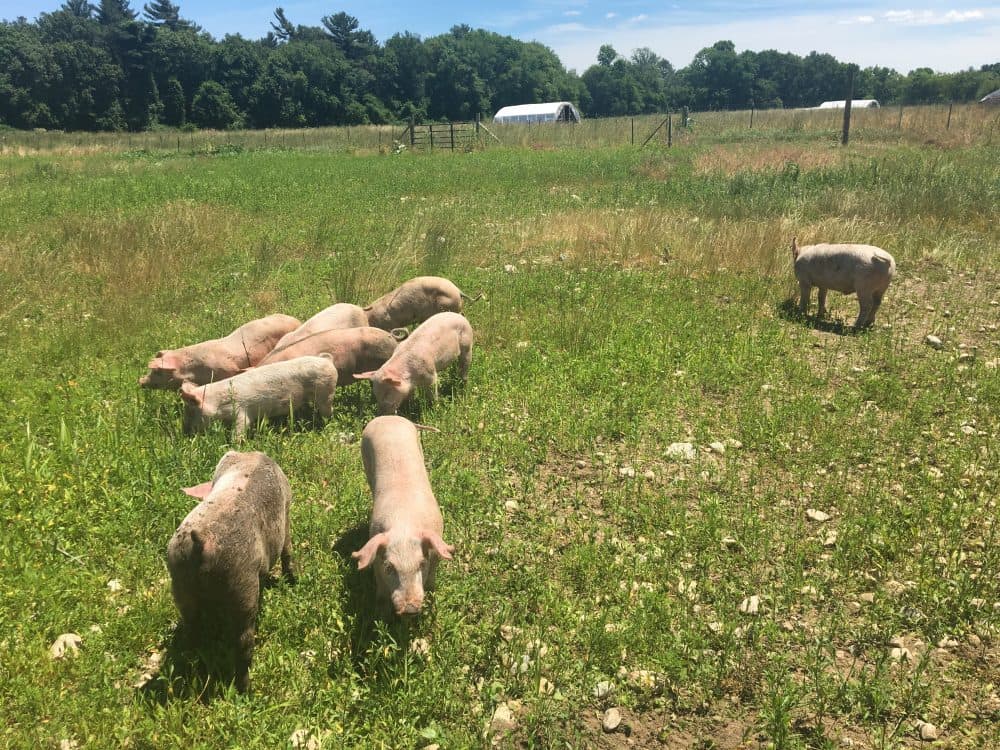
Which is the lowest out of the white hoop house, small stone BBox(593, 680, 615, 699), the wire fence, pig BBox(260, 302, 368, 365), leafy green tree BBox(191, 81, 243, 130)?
small stone BBox(593, 680, 615, 699)

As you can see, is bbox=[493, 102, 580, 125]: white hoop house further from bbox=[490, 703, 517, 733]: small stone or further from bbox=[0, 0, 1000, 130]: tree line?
bbox=[490, 703, 517, 733]: small stone

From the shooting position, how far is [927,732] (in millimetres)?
3070

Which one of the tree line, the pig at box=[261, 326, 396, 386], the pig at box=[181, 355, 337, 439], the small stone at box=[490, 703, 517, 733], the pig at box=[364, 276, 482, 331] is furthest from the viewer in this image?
the tree line

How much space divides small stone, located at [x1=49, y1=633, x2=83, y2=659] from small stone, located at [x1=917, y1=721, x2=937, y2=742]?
4.09 metres

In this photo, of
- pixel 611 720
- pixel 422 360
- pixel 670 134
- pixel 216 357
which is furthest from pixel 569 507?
pixel 670 134

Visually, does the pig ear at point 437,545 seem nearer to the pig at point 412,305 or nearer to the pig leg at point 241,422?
the pig leg at point 241,422

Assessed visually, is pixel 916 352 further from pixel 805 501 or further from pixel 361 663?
pixel 361 663

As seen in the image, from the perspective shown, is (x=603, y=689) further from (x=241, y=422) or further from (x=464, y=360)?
(x=464, y=360)

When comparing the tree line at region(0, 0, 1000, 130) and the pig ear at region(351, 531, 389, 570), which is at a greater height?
the tree line at region(0, 0, 1000, 130)

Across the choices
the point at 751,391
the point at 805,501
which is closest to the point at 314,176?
the point at 751,391

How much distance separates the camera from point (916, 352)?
7.48 meters

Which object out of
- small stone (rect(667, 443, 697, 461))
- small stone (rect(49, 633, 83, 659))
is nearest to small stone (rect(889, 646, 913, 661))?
small stone (rect(667, 443, 697, 461))

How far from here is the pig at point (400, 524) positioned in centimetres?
338

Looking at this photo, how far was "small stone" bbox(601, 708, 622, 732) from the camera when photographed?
10.4 feet
